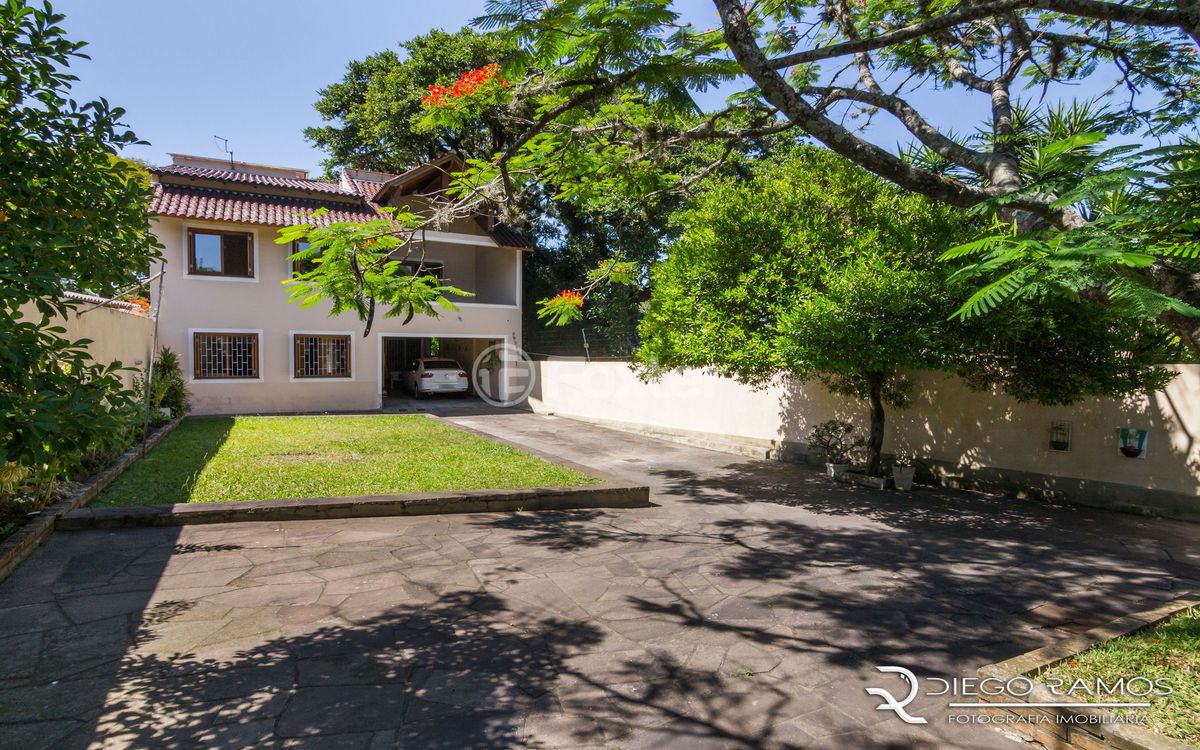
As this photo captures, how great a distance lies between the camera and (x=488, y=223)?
68.2ft

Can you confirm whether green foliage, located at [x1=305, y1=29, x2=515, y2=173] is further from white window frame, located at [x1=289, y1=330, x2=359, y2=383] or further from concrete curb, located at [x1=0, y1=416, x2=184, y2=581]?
concrete curb, located at [x1=0, y1=416, x2=184, y2=581]

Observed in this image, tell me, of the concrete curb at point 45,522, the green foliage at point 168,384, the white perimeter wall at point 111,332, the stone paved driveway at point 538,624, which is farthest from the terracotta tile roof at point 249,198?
the stone paved driveway at point 538,624

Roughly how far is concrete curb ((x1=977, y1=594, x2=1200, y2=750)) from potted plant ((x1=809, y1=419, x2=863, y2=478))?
6.41 metres

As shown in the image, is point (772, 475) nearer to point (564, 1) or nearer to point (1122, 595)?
point (1122, 595)

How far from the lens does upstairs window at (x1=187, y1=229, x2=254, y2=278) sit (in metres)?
16.5

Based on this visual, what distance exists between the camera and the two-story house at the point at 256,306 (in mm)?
16359

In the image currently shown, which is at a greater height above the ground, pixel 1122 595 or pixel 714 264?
pixel 714 264

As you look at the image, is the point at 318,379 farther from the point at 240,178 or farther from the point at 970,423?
the point at 970,423

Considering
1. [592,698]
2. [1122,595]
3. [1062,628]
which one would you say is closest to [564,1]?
[592,698]

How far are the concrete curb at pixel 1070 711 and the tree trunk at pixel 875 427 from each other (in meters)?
5.62

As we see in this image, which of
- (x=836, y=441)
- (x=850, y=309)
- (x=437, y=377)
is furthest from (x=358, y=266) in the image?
(x=437, y=377)

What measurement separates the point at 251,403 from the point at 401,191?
761cm

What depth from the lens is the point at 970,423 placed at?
32.1 feet

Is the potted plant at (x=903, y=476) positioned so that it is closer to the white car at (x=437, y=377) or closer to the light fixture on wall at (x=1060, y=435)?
the light fixture on wall at (x=1060, y=435)
